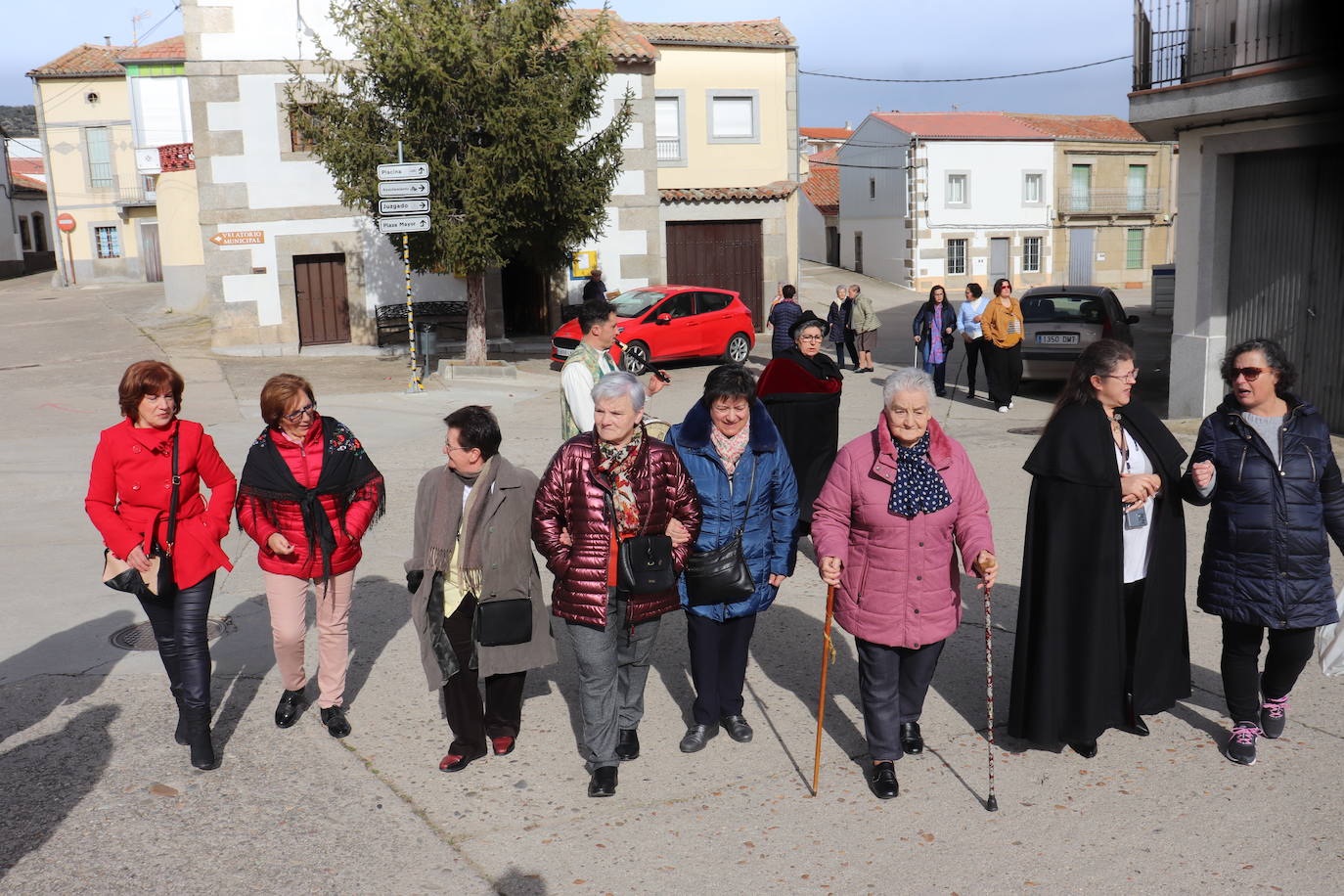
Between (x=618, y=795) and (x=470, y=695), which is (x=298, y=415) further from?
(x=618, y=795)

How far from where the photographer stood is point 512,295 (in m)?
26.0

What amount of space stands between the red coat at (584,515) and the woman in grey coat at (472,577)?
22 centimetres

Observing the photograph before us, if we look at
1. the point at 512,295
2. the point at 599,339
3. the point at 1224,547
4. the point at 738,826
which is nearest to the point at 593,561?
the point at 738,826

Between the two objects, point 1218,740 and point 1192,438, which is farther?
point 1192,438

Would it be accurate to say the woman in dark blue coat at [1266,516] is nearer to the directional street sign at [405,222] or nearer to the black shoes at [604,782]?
the black shoes at [604,782]

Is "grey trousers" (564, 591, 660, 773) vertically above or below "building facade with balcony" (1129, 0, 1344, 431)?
below

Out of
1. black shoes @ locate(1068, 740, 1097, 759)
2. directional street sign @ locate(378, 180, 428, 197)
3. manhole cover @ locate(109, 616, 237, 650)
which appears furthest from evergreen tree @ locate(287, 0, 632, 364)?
black shoes @ locate(1068, 740, 1097, 759)

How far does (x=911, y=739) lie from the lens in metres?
4.88

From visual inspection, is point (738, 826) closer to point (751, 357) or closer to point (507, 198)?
point (507, 198)

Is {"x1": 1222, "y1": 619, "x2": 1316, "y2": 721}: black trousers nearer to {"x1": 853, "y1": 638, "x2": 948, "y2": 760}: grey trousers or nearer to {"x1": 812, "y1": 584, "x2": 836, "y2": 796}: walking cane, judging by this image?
{"x1": 853, "y1": 638, "x2": 948, "y2": 760}: grey trousers

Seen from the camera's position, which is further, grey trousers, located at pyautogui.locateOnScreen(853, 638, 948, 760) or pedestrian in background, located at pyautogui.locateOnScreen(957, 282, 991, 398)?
pedestrian in background, located at pyautogui.locateOnScreen(957, 282, 991, 398)

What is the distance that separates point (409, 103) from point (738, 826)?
50.7ft

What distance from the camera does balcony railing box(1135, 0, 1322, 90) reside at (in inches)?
436

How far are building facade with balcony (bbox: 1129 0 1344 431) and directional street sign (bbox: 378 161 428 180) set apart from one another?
29.2ft
